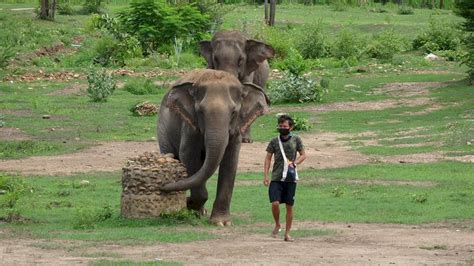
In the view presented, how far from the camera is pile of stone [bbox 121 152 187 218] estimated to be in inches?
586

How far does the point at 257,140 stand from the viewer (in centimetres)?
2652

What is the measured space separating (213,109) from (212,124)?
191mm

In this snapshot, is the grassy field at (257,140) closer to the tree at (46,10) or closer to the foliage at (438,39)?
the foliage at (438,39)

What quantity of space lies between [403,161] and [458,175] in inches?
92.3

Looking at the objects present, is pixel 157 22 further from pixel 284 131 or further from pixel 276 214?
pixel 276 214

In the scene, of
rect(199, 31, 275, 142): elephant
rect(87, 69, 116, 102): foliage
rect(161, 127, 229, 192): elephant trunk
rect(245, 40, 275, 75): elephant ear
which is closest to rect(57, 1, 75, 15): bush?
rect(87, 69, 116, 102): foliage

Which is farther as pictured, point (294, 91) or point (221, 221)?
point (294, 91)

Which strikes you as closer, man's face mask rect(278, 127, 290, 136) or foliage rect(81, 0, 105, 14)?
man's face mask rect(278, 127, 290, 136)

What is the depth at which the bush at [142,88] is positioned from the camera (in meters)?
36.1

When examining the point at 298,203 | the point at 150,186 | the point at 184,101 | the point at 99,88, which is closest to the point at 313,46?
the point at 99,88

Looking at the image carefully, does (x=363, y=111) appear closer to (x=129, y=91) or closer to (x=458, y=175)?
(x=129, y=91)

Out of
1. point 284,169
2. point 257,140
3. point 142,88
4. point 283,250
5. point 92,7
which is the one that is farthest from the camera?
point 92,7

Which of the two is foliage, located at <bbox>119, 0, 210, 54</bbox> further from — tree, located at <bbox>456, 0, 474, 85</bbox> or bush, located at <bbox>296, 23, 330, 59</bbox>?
tree, located at <bbox>456, 0, 474, 85</bbox>

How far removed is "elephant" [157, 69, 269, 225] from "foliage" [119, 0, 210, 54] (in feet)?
97.4
